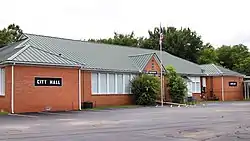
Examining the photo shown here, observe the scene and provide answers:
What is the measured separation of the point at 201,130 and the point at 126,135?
333 centimetres

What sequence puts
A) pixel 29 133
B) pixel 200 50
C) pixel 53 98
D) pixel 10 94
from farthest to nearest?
pixel 200 50
pixel 53 98
pixel 10 94
pixel 29 133

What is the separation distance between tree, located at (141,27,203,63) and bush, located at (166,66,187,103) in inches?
1159

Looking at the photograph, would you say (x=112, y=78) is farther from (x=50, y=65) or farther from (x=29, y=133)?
(x=29, y=133)

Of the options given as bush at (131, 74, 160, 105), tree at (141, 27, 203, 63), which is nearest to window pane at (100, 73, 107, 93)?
bush at (131, 74, 160, 105)

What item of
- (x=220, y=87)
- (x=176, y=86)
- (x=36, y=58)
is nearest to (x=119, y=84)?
(x=176, y=86)

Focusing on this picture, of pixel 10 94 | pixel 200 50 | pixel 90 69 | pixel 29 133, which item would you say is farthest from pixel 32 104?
pixel 200 50

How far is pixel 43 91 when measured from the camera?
95.5ft

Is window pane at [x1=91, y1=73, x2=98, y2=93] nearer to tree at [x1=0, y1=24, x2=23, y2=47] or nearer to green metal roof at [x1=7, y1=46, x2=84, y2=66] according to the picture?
green metal roof at [x1=7, y1=46, x2=84, y2=66]

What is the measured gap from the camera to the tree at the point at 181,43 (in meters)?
71.9

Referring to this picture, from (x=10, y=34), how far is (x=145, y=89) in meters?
25.7

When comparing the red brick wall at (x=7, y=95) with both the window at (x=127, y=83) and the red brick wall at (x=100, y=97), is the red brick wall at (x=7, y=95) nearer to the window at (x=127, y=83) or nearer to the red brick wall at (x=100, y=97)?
the red brick wall at (x=100, y=97)

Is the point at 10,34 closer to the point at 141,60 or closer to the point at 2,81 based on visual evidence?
the point at 141,60

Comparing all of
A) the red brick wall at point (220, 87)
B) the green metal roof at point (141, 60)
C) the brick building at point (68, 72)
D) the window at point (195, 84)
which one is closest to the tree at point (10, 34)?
the brick building at point (68, 72)

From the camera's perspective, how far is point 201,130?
50.4 ft
